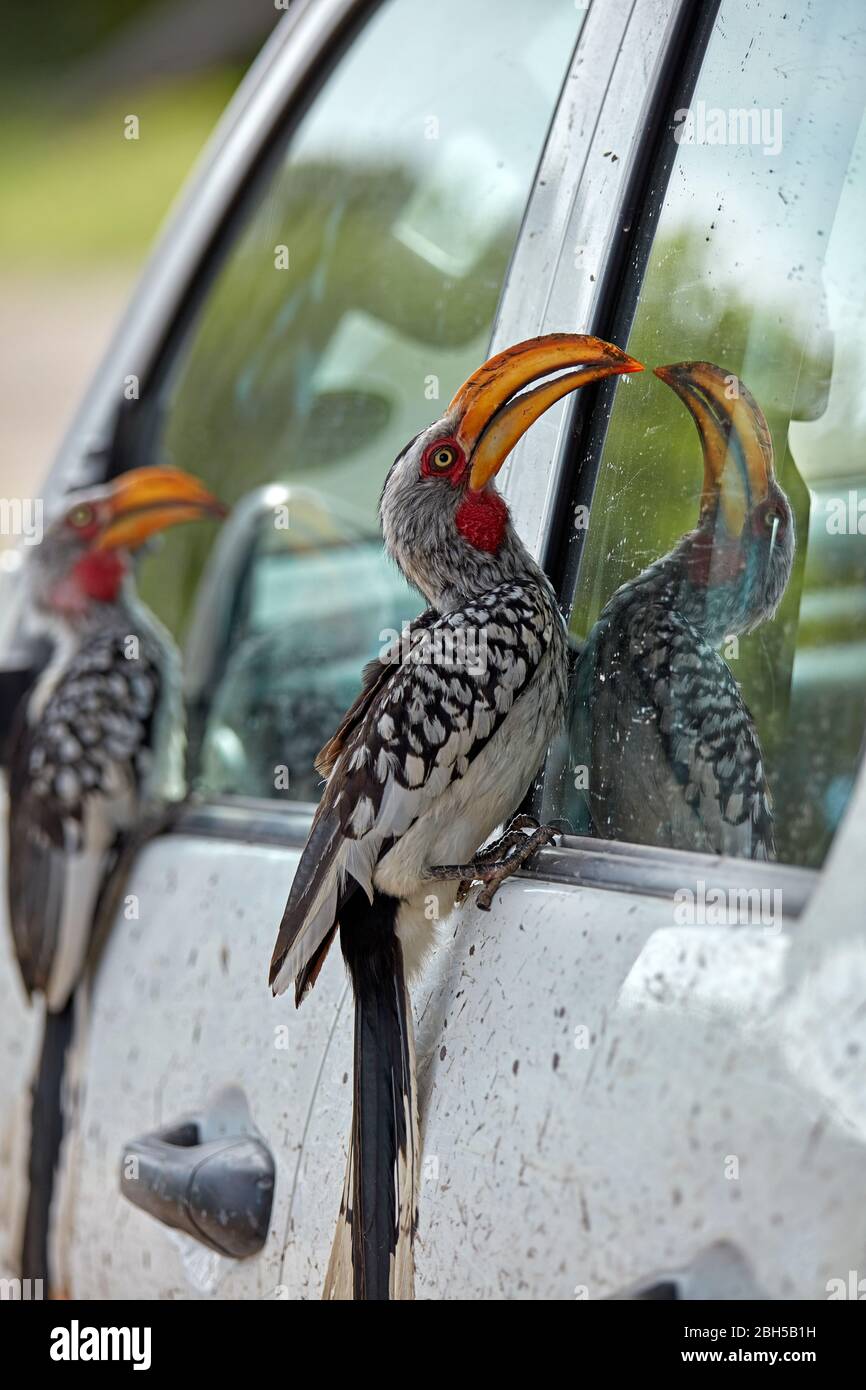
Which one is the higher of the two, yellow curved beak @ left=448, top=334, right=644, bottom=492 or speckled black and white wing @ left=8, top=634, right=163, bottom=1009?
yellow curved beak @ left=448, top=334, right=644, bottom=492

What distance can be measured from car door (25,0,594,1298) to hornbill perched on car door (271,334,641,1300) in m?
0.15

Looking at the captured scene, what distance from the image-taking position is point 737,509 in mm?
1553

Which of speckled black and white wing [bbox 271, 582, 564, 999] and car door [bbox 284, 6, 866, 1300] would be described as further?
speckled black and white wing [bbox 271, 582, 564, 999]

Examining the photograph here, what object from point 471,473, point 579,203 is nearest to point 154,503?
point 471,473

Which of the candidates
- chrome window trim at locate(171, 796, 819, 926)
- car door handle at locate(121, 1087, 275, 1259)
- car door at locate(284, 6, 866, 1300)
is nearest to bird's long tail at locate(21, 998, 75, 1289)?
car door handle at locate(121, 1087, 275, 1259)

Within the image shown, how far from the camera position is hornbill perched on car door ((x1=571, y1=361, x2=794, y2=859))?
152 cm

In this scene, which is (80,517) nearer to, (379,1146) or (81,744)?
(81,744)

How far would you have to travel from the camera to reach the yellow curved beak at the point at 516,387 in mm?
1682

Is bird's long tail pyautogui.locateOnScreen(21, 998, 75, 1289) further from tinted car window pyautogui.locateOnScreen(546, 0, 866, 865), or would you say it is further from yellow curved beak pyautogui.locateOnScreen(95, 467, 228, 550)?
tinted car window pyautogui.locateOnScreen(546, 0, 866, 865)

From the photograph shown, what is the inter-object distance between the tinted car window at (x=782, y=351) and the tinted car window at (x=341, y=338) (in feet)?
1.65

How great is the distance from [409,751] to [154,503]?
1721 millimetres

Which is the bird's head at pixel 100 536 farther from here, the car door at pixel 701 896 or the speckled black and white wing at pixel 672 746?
the speckled black and white wing at pixel 672 746

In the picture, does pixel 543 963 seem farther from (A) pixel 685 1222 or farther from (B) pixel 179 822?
(B) pixel 179 822

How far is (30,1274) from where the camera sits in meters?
2.59
